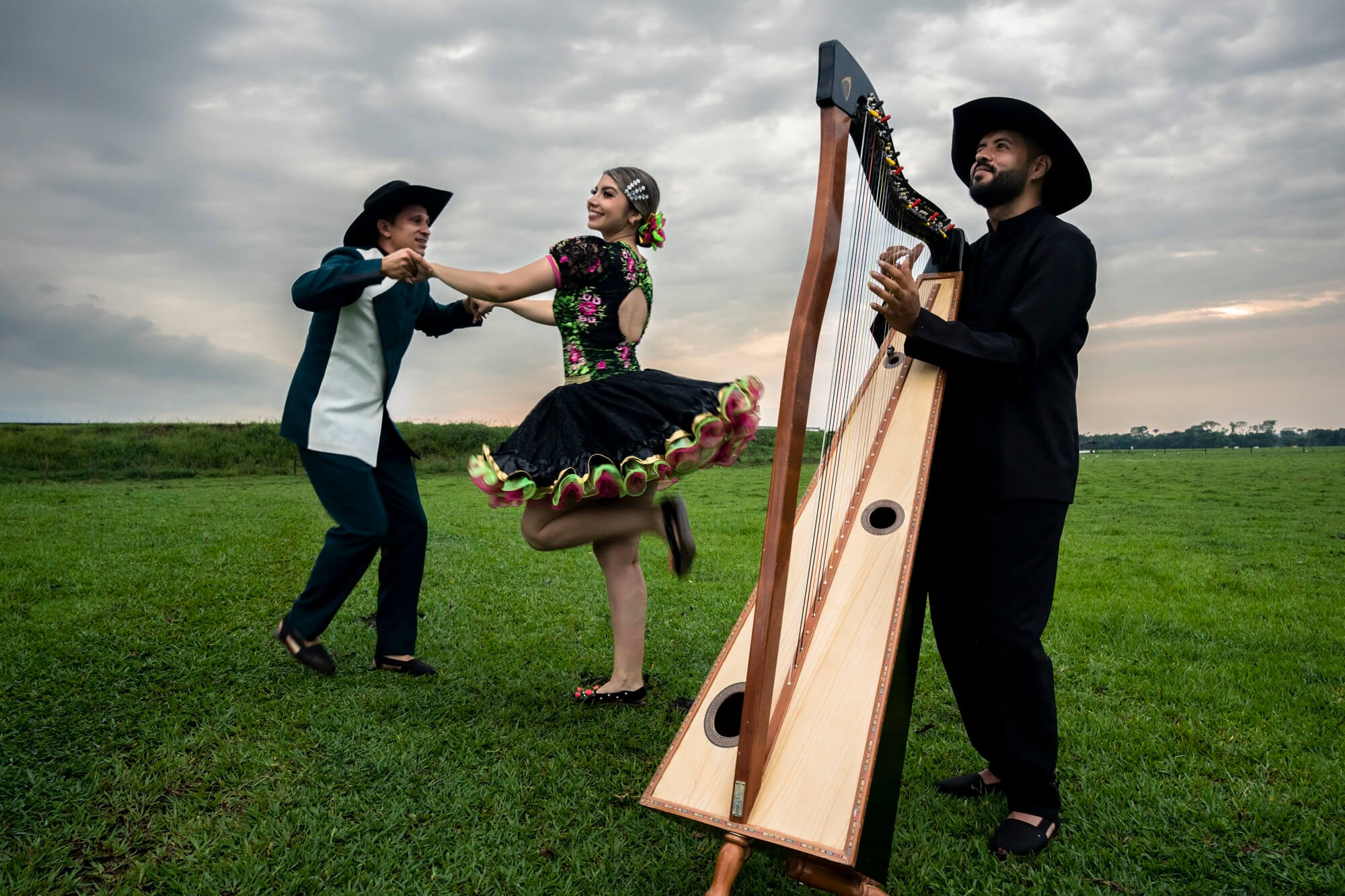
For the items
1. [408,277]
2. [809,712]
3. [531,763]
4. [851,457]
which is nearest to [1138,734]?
[851,457]

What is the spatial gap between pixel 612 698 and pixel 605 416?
124cm

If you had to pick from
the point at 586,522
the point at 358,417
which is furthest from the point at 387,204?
the point at 586,522

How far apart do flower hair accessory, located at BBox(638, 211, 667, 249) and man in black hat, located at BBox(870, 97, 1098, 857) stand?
109 centimetres

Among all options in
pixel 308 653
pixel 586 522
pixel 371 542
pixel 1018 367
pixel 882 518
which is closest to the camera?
pixel 1018 367

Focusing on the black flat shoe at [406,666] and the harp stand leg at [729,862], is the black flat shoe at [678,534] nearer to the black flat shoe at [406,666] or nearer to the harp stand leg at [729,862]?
the black flat shoe at [406,666]

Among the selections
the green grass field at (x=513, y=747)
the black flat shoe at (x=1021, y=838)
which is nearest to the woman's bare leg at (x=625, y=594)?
the green grass field at (x=513, y=747)

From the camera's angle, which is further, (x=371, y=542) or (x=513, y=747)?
(x=371, y=542)

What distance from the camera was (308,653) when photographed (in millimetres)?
3848

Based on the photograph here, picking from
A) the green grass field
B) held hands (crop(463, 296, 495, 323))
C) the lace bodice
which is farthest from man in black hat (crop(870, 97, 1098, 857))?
held hands (crop(463, 296, 495, 323))

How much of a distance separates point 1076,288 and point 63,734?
3839 millimetres

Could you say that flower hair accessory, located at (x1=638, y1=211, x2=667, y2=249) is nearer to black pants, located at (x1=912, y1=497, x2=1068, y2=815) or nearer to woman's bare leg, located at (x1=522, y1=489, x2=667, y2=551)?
woman's bare leg, located at (x1=522, y1=489, x2=667, y2=551)

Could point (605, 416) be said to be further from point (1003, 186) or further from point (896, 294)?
point (1003, 186)

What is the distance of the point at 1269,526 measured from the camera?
11.8 m

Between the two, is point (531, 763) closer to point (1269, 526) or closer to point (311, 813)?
point (311, 813)
